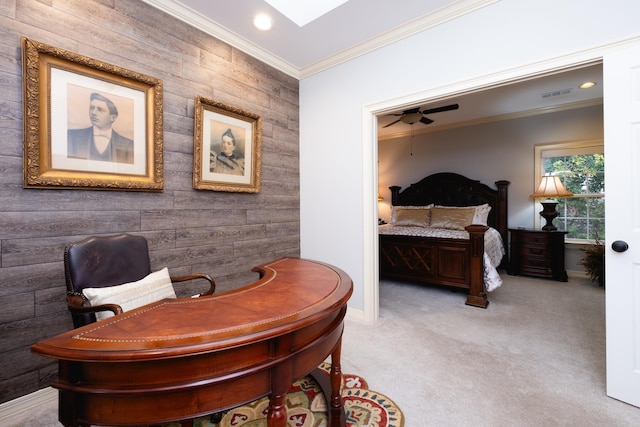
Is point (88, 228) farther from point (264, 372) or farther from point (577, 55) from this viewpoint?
point (577, 55)

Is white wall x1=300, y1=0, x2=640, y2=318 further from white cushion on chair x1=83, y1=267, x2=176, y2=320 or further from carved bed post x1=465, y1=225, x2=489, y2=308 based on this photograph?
white cushion on chair x1=83, y1=267, x2=176, y2=320

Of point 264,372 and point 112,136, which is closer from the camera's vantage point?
point 264,372

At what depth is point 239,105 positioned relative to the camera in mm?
2826

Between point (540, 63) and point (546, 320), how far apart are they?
98.0 inches

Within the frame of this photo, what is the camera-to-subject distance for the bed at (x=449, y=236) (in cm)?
345

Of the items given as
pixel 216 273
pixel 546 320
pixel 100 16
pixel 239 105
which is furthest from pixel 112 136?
pixel 546 320

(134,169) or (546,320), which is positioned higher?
(134,169)

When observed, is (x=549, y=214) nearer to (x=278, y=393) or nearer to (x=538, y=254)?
(x=538, y=254)

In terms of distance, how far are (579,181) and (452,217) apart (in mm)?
2151

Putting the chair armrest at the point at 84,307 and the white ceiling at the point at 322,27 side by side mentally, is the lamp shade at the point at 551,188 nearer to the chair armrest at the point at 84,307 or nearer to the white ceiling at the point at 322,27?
the white ceiling at the point at 322,27

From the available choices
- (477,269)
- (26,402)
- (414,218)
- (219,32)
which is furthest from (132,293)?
(414,218)

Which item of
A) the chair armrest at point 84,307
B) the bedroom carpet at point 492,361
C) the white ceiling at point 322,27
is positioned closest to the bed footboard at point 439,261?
the bedroom carpet at point 492,361

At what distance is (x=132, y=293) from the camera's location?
1.62m

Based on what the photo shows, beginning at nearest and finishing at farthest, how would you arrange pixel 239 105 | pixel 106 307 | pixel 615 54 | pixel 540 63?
pixel 106 307, pixel 615 54, pixel 540 63, pixel 239 105
